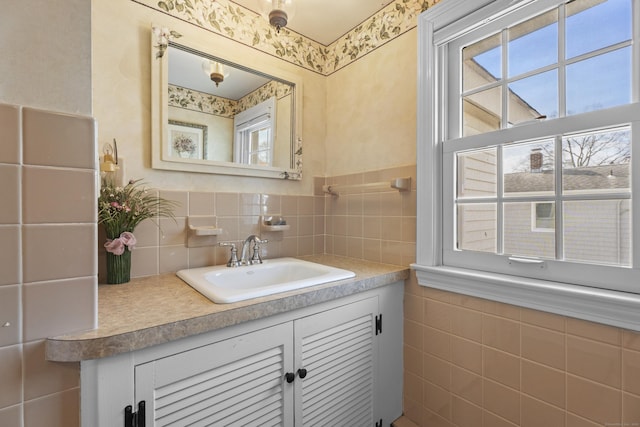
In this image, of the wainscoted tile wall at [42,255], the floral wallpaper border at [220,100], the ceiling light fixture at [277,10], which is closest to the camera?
the wainscoted tile wall at [42,255]

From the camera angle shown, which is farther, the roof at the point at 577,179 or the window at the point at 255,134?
the window at the point at 255,134

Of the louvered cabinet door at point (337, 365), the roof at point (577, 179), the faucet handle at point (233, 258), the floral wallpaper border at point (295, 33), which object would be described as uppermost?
the floral wallpaper border at point (295, 33)

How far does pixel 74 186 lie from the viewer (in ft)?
2.14

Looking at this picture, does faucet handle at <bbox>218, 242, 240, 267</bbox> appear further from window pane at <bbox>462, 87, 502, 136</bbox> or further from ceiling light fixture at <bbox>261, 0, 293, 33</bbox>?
window pane at <bbox>462, 87, 502, 136</bbox>

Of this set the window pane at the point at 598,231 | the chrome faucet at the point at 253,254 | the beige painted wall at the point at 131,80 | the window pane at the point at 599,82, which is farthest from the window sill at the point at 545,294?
the beige painted wall at the point at 131,80

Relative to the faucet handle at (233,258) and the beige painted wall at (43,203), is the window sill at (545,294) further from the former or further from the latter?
the beige painted wall at (43,203)

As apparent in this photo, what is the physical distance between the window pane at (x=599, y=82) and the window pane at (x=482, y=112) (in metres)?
0.22

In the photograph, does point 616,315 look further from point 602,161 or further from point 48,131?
point 48,131

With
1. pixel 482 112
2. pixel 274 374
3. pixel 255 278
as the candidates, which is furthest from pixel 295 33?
pixel 274 374

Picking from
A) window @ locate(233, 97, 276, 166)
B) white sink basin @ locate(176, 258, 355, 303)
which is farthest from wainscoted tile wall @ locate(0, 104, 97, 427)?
window @ locate(233, 97, 276, 166)

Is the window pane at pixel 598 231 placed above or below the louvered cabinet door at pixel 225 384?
above

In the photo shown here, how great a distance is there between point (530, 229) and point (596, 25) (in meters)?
0.68

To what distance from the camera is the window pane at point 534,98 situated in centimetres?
98

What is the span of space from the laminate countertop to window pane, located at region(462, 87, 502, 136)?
0.74 metres
